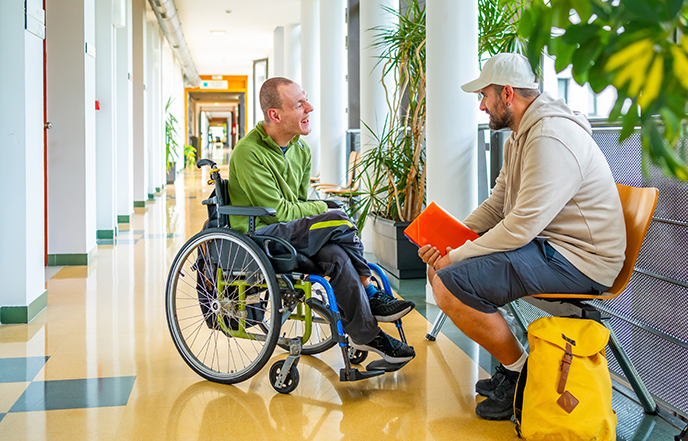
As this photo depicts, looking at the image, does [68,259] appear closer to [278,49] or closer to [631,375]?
[631,375]

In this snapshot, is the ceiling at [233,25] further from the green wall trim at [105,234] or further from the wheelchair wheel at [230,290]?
the wheelchair wheel at [230,290]

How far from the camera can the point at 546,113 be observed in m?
1.92

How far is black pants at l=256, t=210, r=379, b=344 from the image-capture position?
205 centimetres

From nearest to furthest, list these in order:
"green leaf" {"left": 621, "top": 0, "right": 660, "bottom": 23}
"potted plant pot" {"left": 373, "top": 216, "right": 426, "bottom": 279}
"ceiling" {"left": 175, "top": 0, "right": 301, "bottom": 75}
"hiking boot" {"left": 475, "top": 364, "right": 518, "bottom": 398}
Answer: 1. "green leaf" {"left": 621, "top": 0, "right": 660, "bottom": 23}
2. "hiking boot" {"left": 475, "top": 364, "right": 518, "bottom": 398}
3. "potted plant pot" {"left": 373, "top": 216, "right": 426, "bottom": 279}
4. "ceiling" {"left": 175, "top": 0, "right": 301, "bottom": 75}

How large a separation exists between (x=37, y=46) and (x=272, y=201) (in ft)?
6.36

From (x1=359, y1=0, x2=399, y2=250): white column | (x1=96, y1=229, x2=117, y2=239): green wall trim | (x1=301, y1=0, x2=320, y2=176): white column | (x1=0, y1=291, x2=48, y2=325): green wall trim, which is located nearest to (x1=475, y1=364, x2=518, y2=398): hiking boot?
(x1=0, y1=291, x2=48, y2=325): green wall trim

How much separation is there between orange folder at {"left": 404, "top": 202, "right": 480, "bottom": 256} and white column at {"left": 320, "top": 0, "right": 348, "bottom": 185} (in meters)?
4.70

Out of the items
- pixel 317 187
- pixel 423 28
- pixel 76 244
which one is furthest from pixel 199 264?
pixel 317 187

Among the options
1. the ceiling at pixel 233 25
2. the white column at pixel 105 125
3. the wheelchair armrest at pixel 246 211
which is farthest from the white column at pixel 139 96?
the wheelchair armrest at pixel 246 211

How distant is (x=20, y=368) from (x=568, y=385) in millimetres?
2107

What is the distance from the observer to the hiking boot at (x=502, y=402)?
77.6 inches

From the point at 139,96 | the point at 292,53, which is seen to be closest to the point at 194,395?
the point at 139,96

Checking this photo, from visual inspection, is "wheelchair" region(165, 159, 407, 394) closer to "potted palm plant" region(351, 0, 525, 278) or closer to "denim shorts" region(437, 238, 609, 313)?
"denim shorts" region(437, 238, 609, 313)

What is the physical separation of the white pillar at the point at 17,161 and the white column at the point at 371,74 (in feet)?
8.66
